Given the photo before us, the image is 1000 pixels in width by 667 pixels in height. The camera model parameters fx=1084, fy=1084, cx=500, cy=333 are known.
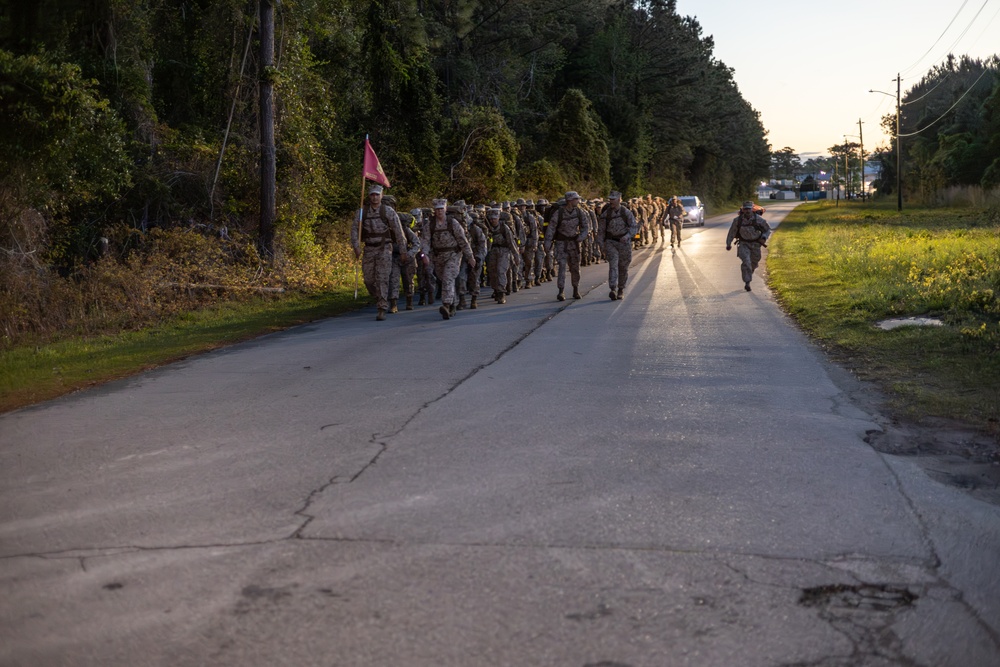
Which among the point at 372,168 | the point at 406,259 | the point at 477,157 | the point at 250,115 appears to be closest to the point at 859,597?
the point at 406,259

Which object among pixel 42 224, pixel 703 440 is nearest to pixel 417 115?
pixel 42 224

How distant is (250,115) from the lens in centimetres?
2591

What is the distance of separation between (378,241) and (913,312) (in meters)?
8.42

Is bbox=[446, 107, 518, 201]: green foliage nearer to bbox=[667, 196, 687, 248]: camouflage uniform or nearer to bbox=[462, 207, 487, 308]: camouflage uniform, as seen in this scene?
bbox=[667, 196, 687, 248]: camouflage uniform

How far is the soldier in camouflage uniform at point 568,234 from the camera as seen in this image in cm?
2062

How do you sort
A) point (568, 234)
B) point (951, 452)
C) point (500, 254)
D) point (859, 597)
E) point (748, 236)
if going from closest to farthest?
point (859, 597) < point (951, 452) < point (568, 234) < point (500, 254) < point (748, 236)

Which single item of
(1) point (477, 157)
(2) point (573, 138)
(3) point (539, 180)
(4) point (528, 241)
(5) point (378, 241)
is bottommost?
(4) point (528, 241)

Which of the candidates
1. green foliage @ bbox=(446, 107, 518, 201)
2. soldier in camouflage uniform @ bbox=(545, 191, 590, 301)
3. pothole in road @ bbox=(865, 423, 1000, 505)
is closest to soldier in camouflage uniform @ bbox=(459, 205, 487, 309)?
soldier in camouflage uniform @ bbox=(545, 191, 590, 301)

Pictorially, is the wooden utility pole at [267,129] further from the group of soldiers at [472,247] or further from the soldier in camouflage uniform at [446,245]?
the soldier in camouflage uniform at [446,245]

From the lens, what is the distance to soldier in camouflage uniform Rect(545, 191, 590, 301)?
20.6 m

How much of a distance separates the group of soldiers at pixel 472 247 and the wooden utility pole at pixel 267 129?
11.3 ft

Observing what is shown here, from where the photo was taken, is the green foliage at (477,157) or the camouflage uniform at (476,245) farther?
the green foliage at (477,157)

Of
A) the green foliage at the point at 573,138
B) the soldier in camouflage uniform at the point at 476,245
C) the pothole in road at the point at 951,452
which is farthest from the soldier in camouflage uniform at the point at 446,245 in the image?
the green foliage at the point at 573,138

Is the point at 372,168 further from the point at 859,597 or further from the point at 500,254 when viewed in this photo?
the point at 859,597
